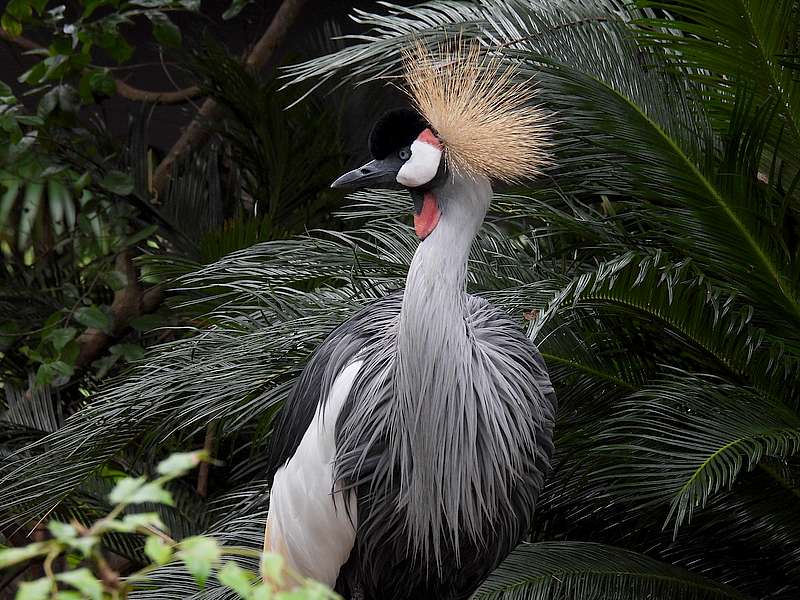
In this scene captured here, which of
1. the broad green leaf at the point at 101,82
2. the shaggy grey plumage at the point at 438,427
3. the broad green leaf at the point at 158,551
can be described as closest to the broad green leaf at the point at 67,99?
the broad green leaf at the point at 101,82

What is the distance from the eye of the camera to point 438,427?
1.85 meters

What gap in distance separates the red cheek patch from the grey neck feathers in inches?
2.6

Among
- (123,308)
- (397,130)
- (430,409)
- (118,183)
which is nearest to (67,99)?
(118,183)

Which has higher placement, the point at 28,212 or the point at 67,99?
the point at 67,99

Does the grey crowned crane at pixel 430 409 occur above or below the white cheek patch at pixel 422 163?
below

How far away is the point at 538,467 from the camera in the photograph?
203 cm

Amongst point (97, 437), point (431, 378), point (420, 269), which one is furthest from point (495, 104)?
point (97, 437)

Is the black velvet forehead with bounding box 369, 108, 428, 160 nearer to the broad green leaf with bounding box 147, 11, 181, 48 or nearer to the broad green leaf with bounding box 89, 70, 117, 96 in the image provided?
the broad green leaf with bounding box 147, 11, 181, 48

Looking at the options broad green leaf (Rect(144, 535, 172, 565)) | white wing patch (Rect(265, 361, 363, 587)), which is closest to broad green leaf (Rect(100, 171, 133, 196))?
white wing patch (Rect(265, 361, 363, 587))

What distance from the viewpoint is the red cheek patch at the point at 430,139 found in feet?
5.96

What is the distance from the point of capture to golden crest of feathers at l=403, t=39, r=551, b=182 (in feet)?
5.92

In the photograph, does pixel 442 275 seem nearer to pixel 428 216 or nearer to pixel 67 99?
pixel 428 216

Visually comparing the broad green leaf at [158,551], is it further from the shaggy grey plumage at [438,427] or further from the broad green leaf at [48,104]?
the broad green leaf at [48,104]

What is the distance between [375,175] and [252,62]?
208 cm
